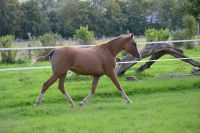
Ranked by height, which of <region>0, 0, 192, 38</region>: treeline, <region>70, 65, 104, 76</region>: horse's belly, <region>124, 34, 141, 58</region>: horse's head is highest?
<region>124, 34, 141, 58</region>: horse's head

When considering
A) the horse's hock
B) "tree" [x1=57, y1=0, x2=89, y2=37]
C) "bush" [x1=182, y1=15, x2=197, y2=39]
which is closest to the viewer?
the horse's hock

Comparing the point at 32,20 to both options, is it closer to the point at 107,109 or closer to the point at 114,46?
the point at 114,46

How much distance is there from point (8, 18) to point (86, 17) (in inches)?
622

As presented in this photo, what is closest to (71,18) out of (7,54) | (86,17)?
(86,17)

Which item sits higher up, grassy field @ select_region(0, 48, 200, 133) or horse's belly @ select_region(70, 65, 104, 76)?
horse's belly @ select_region(70, 65, 104, 76)

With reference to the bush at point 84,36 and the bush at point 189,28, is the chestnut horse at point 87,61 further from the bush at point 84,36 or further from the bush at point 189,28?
the bush at point 189,28

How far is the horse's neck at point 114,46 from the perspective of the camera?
11.0 meters

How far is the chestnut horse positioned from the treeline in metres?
47.9

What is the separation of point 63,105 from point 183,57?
6963mm

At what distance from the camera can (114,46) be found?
36.4ft

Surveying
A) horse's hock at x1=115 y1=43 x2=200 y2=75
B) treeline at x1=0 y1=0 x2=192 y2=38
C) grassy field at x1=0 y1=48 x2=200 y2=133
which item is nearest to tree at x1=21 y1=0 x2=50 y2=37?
treeline at x1=0 y1=0 x2=192 y2=38

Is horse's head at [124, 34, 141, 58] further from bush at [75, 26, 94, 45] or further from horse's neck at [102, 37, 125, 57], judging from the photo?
bush at [75, 26, 94, 45]

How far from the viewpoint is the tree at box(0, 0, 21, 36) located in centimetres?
6084

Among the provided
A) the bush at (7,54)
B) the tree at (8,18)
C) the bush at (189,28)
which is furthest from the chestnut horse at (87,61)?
the tree at (8,18)
